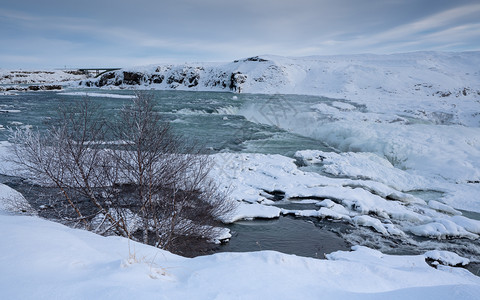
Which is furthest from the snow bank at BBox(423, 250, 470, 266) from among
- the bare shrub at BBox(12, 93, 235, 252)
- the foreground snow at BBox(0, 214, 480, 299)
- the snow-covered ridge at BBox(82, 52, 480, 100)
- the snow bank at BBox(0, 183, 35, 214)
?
the snow-covered ridge at BBox(82, 52, 480, 100)

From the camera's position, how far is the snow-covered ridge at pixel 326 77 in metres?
55.9

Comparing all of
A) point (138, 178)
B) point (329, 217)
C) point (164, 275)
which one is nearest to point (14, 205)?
point (138, 178)

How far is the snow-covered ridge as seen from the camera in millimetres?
55875

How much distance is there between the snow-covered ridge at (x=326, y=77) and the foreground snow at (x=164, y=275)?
52.1 m

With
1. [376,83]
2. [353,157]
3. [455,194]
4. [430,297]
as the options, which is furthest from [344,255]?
[376,83]

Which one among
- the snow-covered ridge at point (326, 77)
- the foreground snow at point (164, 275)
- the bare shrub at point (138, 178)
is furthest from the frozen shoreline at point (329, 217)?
the snow-covered ridge at point (326, 77)

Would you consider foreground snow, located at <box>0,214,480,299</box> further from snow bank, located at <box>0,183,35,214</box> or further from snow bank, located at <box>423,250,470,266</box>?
snow bank, located at <box>0,183,35,214</box>

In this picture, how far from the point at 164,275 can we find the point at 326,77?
7535cm

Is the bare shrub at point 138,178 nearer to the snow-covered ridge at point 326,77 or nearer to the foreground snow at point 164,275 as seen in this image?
the foreground snow at point 164,275

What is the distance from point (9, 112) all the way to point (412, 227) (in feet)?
123

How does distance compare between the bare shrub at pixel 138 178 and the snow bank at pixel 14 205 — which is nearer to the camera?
the bare shrub at pixel 138 178

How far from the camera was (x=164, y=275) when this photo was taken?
3.24 m

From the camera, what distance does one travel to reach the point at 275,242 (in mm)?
9344

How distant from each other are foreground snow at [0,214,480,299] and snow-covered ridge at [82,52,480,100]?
2051 inches
